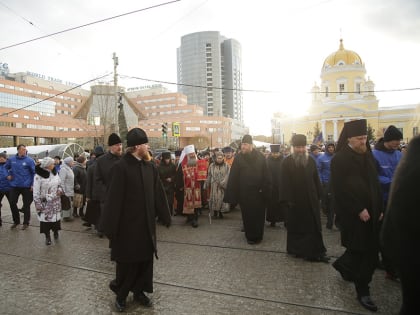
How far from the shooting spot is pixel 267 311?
341 cm

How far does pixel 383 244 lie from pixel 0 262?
19.7ft

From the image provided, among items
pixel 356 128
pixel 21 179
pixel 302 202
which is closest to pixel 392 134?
pixel 356 128

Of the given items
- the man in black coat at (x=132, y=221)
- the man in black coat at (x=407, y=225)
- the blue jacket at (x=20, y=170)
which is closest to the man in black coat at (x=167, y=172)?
the blue jacket at (x=20, y=170)

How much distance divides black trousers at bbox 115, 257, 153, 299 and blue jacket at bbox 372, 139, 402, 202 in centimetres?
342

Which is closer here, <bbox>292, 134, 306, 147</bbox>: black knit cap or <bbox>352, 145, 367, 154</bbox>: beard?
<bbox>352, 145, 367, 154</bbox>: beard

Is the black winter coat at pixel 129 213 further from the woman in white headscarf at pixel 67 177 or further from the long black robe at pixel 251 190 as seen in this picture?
the woman in white headscarf at pixel 67 177

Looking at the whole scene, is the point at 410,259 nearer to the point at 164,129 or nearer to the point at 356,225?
the point at 356,225

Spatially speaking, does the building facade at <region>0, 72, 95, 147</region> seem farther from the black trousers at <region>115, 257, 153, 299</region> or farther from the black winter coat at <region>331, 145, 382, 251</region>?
the black winter coat at <region>331, 145, 382, 251</region>

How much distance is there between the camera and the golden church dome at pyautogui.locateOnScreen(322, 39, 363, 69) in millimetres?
62000

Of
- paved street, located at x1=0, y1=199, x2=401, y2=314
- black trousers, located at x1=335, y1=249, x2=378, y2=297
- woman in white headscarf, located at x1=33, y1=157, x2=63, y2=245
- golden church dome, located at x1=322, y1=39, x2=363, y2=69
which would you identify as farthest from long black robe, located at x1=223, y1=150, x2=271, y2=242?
golden church dome, located at x1=322, y1=39, x2=363, y2=69

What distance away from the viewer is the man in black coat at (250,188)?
20.1ft

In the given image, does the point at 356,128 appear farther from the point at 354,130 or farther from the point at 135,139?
the point at 135,139

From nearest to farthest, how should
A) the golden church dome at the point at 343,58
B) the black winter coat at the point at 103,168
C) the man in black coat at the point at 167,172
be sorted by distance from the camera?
1. the black winter coat at the point at 103,168
2. the man in black coat at the point at 167,172
3. the golden church dome at the point at 343,58

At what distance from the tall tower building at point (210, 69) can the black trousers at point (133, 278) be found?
120 metres
